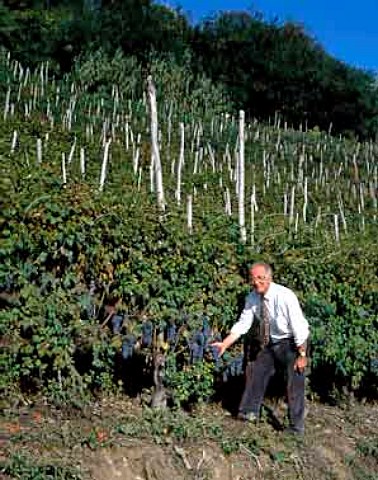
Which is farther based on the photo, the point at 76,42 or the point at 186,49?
the point at 186,49

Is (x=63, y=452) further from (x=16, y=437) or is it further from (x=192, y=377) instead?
(x=192, y=377)

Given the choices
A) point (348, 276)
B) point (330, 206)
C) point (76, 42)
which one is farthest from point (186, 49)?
point (348, 276)

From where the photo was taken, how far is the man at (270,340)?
569 cm

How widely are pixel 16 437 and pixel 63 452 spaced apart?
1.05 feet

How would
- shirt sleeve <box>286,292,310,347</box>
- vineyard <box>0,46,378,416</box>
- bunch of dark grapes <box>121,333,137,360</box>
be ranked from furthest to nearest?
1. shirt sleeve <box>286,292,310,347</box>
2. bunch of dark grapes <box>121,333,137,360</box>
3. vineyard <box>0,46,378,416</box>

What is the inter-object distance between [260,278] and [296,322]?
42cm

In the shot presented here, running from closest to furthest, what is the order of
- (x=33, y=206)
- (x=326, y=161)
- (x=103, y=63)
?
(x=33, y=206) < (x=326, y=161) < (x=103, y=63)

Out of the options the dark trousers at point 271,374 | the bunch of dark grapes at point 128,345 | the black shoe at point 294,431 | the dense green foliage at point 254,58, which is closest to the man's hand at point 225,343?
the dark trousers at point 271,374

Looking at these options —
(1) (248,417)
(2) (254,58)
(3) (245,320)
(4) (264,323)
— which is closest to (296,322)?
(4) (264,323)

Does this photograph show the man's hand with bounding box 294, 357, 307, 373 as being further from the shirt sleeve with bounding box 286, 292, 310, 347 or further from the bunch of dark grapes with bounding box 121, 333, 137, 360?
the bunch of dark grapes with bounding box 121, 333, 137, 360

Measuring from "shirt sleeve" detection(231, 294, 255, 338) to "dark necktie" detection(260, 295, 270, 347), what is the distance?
8 centimetres

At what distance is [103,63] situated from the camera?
2658 centimetres

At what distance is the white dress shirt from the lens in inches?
224

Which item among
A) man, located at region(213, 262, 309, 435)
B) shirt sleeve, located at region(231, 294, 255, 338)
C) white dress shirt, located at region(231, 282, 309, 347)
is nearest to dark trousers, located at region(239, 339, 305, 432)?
man, located at region(213, 262, 309, 435)
